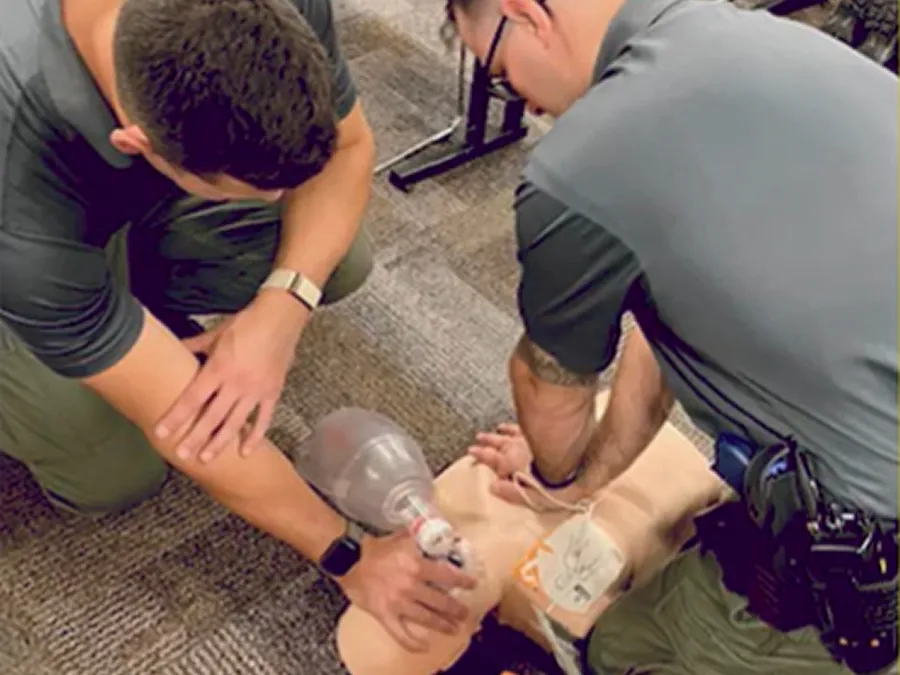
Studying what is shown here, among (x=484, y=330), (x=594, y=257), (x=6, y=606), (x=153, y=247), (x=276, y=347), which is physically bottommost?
(x=6, y=606)

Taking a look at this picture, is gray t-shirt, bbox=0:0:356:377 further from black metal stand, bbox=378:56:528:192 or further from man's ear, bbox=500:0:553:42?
black metal stand, bbox=378:56:528:192

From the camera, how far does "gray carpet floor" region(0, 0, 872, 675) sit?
1.58 meters

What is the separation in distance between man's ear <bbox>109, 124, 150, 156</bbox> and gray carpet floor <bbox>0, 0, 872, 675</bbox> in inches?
27.5

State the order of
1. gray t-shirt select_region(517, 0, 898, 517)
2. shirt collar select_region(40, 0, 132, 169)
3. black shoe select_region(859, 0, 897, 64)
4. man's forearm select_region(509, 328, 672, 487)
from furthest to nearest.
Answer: black shoe select_region(859, 0, 897, 64), man's forearm select_region(509, 328, 672, 487), shirt collar select_region(40, 0, 132, 169), gray t-shirt select_region(517, 0, 898, 517)

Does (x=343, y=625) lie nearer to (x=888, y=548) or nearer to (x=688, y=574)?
(x=688, y=574)

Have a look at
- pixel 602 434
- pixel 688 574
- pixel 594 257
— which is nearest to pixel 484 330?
pixel 602 434

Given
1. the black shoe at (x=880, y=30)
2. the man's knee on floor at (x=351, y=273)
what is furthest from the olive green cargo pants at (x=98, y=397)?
the black shoe at (x=880, y=30)

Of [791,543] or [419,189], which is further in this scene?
[419,189]

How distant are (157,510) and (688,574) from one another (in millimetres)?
806

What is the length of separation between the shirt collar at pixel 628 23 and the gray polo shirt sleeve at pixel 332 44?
0.36 metres

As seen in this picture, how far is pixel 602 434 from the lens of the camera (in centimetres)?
147

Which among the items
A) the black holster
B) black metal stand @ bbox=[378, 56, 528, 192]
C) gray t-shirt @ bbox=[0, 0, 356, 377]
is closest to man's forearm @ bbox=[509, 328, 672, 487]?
the black holster

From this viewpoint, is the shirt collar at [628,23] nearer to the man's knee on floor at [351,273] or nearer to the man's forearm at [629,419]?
the man's forearm at [629,419]

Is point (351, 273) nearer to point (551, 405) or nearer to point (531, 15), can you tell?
point (551, 405)
